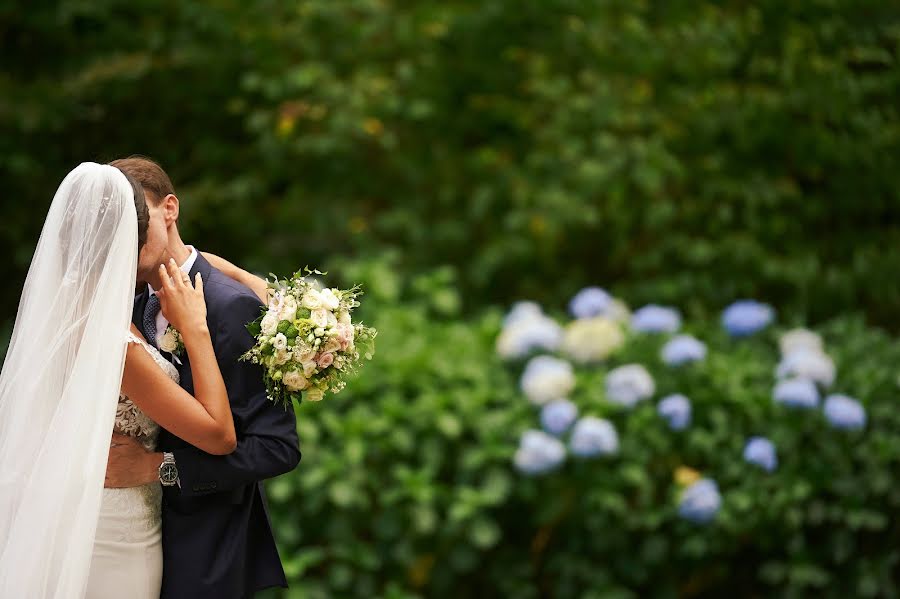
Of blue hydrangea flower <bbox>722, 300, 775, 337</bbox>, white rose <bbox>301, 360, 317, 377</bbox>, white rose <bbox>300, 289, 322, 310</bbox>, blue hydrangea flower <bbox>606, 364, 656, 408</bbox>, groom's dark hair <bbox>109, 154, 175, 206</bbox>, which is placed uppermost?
groom's dark hair <bbox>109, 154, 175, 206</bbox>

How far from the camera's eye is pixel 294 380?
187cm

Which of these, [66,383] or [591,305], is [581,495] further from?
[66,383]

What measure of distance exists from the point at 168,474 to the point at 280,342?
318 millimetres

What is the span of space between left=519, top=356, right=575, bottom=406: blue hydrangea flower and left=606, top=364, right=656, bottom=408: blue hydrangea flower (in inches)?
5.6

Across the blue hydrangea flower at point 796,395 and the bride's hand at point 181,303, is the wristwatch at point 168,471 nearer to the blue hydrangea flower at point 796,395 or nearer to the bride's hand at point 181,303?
the bride's hand at point 181,303

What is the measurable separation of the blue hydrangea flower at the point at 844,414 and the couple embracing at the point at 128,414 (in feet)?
7.78

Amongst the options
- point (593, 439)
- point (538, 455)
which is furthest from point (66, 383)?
point (593, 439)

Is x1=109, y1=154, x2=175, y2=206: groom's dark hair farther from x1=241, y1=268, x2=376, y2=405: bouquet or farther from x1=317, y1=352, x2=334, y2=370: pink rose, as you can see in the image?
x1=317, y1=352, x2=334, y2=370: pink rose

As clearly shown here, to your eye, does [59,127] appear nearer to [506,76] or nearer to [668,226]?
[506,76]

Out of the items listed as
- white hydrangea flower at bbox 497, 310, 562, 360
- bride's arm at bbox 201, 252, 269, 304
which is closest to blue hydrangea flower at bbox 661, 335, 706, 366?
white hydrangea flower at bbox 497, 310, 562, 360

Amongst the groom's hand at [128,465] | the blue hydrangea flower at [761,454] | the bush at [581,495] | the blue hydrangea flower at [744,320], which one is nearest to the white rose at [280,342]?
the groom's hand at [128,465]

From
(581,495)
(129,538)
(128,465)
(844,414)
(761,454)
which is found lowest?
(581,495)

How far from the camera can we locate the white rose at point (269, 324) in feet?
6.11

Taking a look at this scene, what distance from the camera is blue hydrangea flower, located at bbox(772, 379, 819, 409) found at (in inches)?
149
